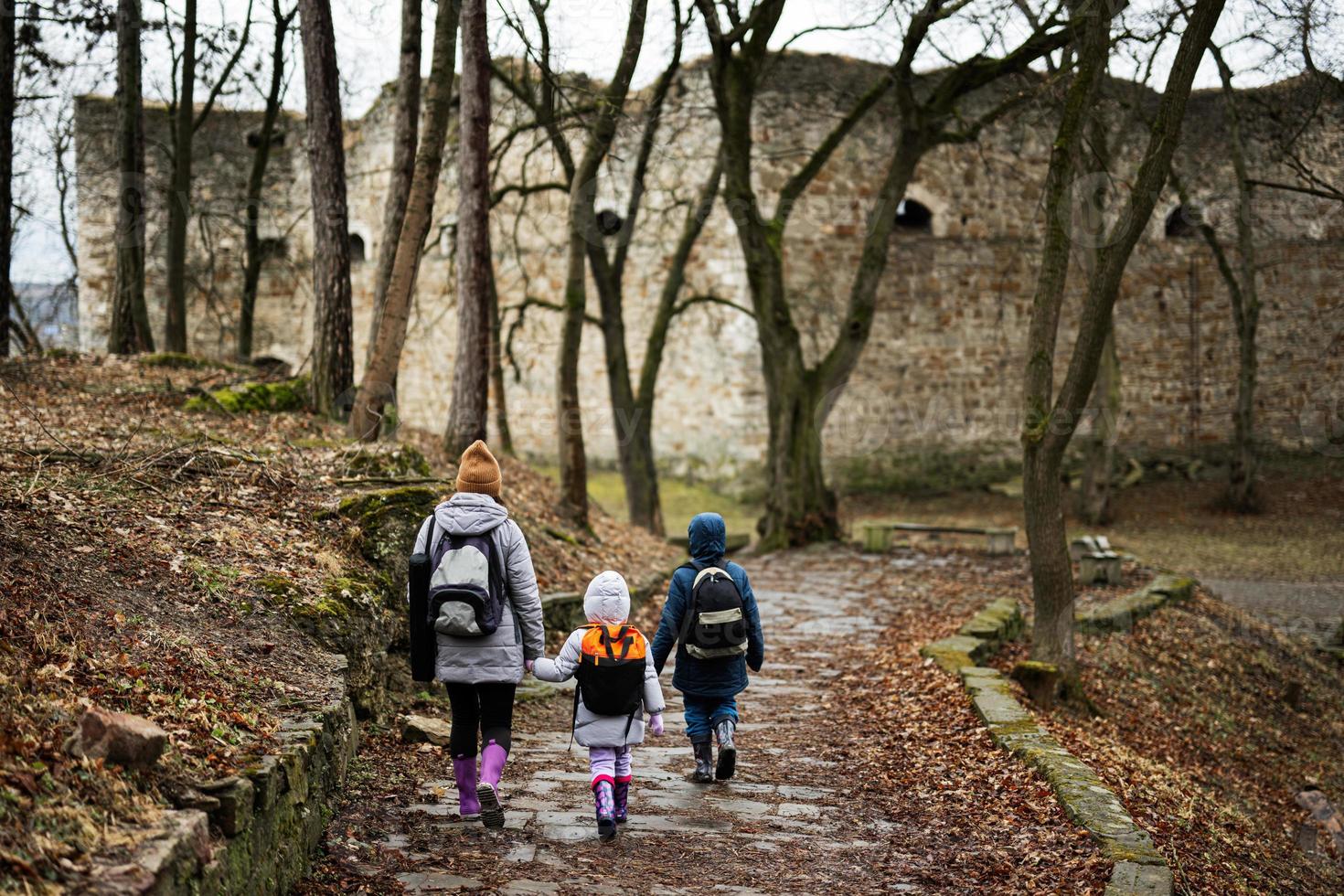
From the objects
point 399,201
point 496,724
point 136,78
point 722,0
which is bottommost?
point 496,724

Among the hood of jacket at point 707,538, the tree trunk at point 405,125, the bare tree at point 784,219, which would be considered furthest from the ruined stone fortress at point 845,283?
the hood of jacket at point 707,538

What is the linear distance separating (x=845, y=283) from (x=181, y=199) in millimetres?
11016

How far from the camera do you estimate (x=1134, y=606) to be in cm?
1102

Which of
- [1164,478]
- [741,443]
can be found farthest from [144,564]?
[1164,478]

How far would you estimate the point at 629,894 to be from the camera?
3990mm

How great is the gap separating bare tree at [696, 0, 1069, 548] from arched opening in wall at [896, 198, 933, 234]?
6.55m

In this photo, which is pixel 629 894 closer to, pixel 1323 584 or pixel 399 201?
pixel 399 201

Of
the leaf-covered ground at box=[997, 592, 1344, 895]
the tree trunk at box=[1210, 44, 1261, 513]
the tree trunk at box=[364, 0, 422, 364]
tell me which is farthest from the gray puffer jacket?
the tree trunk at box=[1210, 44, 1261, 513]

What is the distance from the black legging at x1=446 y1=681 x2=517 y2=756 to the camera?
4.64m

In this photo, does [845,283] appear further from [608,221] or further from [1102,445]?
[1102,445]

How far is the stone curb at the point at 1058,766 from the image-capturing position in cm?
424

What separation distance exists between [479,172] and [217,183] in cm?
1319

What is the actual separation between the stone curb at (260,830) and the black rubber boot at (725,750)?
1.71 m

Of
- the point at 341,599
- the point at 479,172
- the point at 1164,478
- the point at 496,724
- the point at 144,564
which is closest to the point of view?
the point at 496,724
